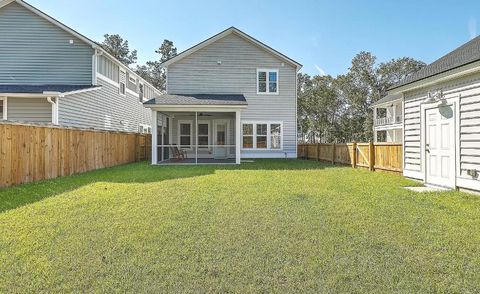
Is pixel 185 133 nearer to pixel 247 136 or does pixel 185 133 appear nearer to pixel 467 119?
pixel 247 136

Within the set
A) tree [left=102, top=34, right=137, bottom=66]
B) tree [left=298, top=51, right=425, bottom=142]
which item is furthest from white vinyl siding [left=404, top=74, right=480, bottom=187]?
tree [left=102, top=34, right=137, bottom=66]

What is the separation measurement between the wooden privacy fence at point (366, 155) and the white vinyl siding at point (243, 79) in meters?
2.51

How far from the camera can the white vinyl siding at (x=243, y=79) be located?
19297 millimetres

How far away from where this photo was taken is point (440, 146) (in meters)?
8.73

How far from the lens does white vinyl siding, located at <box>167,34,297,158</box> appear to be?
19.3 metres

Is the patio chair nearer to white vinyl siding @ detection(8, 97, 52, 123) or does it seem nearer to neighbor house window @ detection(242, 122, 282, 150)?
neighbor house window @ detection(242, 122, 282, 150)

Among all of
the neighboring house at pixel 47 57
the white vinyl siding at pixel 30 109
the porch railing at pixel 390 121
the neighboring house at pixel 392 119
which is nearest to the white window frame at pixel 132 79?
the neighboring house at pixel 47 57

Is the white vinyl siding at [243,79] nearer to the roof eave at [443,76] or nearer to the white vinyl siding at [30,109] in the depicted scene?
the white vinyl siding at [30,109]

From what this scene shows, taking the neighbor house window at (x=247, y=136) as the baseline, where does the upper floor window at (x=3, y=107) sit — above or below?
above

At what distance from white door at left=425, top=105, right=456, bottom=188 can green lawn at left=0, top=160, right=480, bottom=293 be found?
126cm

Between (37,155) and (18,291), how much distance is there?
7451 mm

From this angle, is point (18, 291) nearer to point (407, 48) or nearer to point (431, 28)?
point (431, 28)

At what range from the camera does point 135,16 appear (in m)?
18.6

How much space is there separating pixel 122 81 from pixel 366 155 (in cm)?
1530
